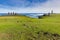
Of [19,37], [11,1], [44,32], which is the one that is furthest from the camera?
[11,1]

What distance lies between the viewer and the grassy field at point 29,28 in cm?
273

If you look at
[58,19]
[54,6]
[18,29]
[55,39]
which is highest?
[54,6]

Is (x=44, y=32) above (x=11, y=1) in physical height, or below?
below

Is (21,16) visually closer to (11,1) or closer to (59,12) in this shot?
(11,1)

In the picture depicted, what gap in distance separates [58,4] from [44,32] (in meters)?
→ 0.94

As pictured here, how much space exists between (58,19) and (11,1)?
53.7 inches

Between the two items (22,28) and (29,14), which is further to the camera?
(29,14)

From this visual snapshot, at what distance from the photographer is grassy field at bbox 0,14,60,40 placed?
2734 millimetres

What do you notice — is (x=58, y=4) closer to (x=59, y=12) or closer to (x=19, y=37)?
(x=59, y=12)

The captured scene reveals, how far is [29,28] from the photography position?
2.88m

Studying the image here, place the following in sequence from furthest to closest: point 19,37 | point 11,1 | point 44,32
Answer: point 11,1, point 44,32, point 19,37

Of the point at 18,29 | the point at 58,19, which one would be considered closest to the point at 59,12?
the point at 58,19

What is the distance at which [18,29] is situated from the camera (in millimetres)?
2820

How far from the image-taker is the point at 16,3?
3.13 meters
